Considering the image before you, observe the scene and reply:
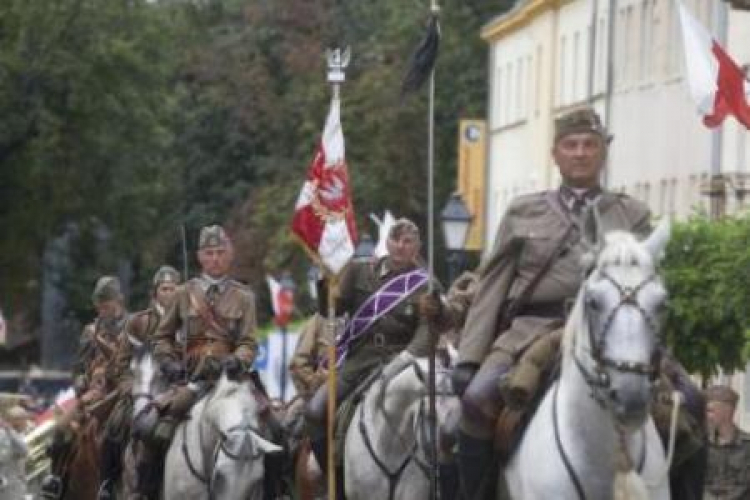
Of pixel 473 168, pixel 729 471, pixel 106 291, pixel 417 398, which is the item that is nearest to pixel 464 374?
Result: pixel 417 398

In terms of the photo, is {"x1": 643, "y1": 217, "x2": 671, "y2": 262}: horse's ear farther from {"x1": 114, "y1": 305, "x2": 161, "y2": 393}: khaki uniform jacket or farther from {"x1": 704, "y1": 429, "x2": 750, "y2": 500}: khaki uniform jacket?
{"x1": 114, "y1": 305, "x2": 161, "y2": 393}: khaki uniform jacket

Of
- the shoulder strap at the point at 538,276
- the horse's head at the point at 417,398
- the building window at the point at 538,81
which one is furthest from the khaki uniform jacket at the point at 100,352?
the building window at the point at 538,81

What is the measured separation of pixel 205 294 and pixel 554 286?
957cm

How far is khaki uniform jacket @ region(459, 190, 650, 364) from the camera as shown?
57.8ft

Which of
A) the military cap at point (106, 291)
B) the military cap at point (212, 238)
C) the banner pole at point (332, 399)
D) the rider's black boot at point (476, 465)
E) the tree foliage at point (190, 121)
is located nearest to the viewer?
the rider's black boot at point (476, 465)

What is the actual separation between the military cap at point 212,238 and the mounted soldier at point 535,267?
28.7ft

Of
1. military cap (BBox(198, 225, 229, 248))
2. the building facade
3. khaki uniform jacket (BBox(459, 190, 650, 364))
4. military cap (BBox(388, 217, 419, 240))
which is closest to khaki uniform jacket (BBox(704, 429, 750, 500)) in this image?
military cap (BBox(388, 217, 419, 240))

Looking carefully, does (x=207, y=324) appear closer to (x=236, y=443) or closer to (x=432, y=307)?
(x=236, y=443)

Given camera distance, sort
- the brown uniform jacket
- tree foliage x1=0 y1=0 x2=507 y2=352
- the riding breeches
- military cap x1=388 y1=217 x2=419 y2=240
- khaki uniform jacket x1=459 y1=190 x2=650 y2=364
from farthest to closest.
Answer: tree foliage x1=0 y1=0 x2=507 y2=352 < the brown uniform jacket < military cap x1=388 y1=217 x2=419 y2=240 < the riding breeches < khaki uniform jacket x1=459 y1=190 x2=650 y2=364

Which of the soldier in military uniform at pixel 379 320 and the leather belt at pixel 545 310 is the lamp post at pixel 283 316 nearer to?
the soldier in military uniform at pixel 379 320

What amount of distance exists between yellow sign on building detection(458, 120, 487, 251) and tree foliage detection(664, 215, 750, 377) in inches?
1901

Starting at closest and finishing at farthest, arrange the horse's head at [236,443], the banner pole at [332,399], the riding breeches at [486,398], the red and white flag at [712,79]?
the riding breeches at [486,398] < the banner pole at [332,399] < the horse's head at [236,443] < the red and white flag at [712,79]

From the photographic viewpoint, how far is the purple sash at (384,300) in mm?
24094

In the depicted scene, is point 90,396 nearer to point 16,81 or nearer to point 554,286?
point 554,286
